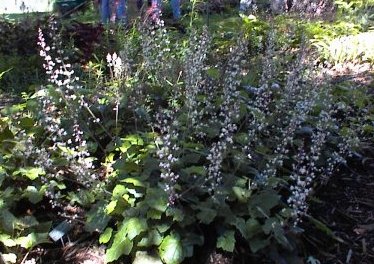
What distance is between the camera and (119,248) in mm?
2549

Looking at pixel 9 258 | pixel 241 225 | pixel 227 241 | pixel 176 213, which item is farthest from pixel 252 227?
pixel 9 258

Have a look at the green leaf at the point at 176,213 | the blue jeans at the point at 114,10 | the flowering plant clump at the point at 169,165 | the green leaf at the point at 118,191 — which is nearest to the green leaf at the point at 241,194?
the flowering plant clump at the point at 169,165

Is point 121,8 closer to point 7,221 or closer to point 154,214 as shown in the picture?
point 7,221

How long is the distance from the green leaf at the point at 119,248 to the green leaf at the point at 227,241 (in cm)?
47

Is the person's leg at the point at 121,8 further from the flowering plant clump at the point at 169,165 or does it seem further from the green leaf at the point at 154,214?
the green leaf at the point at 154,214

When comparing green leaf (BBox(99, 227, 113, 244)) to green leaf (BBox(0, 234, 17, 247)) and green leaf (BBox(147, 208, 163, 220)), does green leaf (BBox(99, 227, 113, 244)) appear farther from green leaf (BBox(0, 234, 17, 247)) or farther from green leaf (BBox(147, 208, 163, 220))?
green leaf (BBox(0, 234, 17, 247))

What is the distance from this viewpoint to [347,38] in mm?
6270

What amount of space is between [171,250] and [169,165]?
44cm

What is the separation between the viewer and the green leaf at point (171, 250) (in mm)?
2500

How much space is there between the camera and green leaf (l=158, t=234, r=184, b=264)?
250 cm

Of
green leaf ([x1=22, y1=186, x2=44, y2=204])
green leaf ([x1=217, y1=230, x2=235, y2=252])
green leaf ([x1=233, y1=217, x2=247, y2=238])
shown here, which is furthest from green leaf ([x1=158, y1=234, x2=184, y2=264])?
green leaf ([x1=22, y1=186, x2=44, y2=204])

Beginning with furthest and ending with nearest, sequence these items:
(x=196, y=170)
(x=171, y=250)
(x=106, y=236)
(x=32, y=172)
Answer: (x=32, y=172) < (x=196, y=170) < (x=106, y=236) < (x=171, y=250)

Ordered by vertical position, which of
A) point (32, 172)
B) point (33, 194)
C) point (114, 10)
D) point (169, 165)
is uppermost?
point (114, 10)

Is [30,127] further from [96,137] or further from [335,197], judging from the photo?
[335,197]
